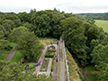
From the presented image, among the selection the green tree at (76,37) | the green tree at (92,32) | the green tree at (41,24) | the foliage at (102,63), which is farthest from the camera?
the green tree at (41,24)

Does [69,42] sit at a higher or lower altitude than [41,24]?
lower

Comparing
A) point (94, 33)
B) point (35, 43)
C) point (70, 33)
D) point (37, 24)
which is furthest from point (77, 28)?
point (37, 24)

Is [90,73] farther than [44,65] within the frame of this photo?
Yes

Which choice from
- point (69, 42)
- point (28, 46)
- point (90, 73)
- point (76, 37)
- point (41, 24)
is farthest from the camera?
point (41, 24)

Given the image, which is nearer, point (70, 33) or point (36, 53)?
point (36, 53)

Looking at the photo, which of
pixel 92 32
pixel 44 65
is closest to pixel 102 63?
pixel 44 65

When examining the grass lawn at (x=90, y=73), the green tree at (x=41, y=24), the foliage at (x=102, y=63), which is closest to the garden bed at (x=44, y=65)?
the foliage at (x=102, y=63)

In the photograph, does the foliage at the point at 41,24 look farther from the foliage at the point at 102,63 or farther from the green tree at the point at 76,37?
the foliage at the point at 102,63

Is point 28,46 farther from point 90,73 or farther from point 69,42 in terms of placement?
point 90,73

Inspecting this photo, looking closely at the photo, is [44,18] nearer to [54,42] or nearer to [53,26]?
[53,26]

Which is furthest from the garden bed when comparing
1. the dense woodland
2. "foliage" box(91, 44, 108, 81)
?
"foliage" box(91, 44, 108, 81)

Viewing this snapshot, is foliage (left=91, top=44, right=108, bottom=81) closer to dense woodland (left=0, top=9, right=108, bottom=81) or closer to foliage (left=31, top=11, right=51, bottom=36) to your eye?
dense woodland (left=0, top=9, right=108, bottom=81)
